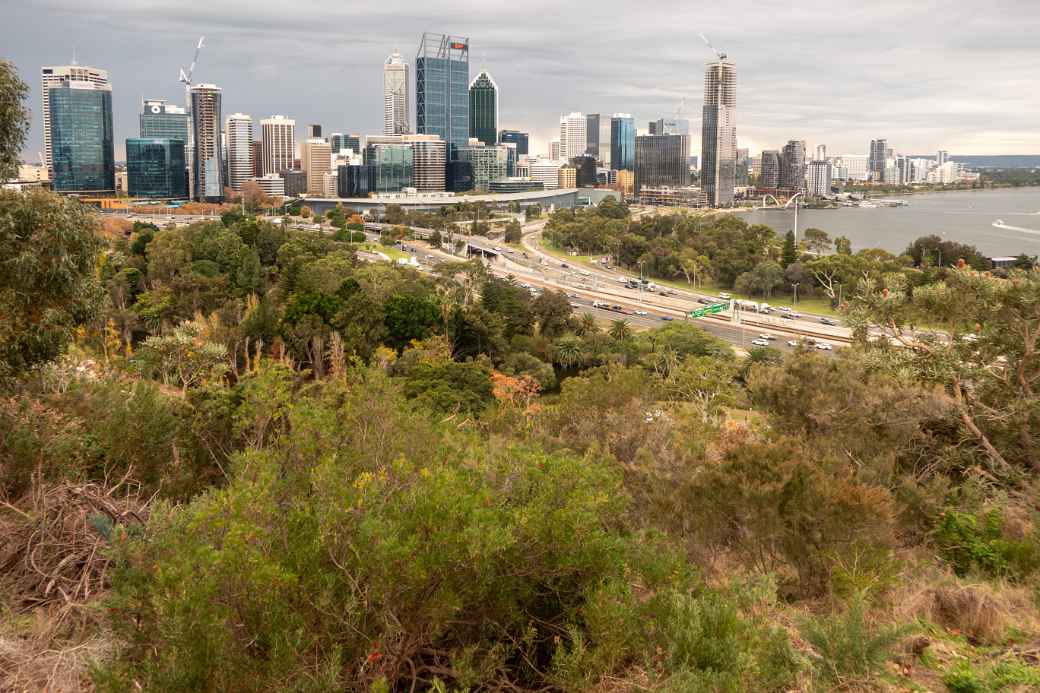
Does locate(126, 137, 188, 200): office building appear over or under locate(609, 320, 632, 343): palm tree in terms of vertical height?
over

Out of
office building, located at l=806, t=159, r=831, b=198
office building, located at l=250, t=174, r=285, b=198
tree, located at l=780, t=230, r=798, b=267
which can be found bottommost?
tree, located at l=780, t=230, r=798, b=267

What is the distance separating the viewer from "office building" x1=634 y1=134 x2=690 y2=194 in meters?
111

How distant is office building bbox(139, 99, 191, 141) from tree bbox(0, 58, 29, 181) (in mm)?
96579

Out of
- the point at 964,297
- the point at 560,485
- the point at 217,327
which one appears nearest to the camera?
the point at 560,485

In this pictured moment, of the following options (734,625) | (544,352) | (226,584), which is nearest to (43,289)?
(226,584)

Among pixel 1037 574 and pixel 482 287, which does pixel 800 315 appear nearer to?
pixel 482 287

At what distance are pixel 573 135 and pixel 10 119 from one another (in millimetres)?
182509

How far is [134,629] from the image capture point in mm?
3158

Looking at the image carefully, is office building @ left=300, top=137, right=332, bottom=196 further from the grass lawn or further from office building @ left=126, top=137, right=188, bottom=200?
the grass lawn

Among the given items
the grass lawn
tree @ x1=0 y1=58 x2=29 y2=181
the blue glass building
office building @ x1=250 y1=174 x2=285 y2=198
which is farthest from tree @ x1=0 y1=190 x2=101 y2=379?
office building @ x1=250 y1=174 x2=285 y2=198

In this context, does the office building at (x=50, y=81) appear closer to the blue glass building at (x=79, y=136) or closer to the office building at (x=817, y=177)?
the blue glass building at (x=79, y=136)

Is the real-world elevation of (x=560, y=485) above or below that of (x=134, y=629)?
above

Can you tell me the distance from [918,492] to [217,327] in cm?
1891

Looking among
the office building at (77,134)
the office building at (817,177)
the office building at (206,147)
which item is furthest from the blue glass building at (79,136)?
the office building at (817,177)
